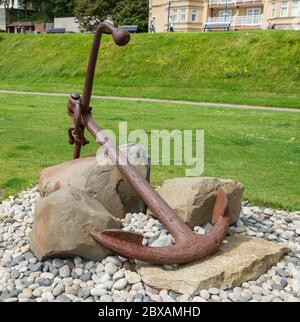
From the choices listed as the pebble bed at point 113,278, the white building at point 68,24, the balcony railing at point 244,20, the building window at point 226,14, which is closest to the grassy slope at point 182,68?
the pebble bed at point 113,278

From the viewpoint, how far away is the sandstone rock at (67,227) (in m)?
3.46

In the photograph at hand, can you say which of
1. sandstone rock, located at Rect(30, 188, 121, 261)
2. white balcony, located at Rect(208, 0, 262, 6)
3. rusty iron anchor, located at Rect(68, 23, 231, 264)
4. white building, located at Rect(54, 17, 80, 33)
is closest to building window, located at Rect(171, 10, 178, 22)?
white balcony, located at Rect(208, 0, 262, 6)

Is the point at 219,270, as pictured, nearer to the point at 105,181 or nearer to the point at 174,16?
the point at 105,181

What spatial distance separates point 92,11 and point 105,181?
42748 millimetres

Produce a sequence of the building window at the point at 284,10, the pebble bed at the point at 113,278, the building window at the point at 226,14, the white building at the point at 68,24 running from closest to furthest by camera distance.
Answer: the pebble bed at the point at 113,278 < the building window at the point at 284,10 < the building window at the point at 226,14 < the white building at the point at 68,24

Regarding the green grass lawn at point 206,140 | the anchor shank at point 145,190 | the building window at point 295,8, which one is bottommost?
the building window at point 295,8

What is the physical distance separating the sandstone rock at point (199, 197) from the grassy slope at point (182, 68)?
1132 cm

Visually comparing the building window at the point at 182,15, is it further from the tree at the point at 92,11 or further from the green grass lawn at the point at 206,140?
the green grass lawn at the point at 206,140

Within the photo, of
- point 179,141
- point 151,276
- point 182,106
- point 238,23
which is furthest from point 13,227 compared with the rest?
point 238,23

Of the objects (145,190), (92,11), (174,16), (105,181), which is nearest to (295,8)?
(174,16)

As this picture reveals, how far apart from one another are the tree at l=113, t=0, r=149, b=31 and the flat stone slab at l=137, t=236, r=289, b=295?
40.7m

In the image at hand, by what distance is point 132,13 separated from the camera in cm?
4312

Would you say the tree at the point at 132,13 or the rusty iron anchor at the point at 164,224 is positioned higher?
the rusty iron anchor at the point at 164,224

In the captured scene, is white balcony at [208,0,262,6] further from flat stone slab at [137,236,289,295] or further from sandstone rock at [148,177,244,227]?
flat stone slab at [137,236,289,295]
